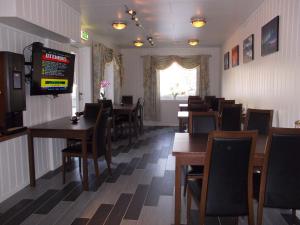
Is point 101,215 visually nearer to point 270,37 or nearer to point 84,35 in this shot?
point 270,37

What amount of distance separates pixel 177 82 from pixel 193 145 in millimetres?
6827

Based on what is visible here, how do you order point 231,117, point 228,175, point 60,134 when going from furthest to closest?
point 231,117, point 60,134, point 228,175

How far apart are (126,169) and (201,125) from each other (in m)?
1.57

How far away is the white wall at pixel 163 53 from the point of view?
8.88 meters

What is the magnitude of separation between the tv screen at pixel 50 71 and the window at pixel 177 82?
201 inches

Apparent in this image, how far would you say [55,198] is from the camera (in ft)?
10.6

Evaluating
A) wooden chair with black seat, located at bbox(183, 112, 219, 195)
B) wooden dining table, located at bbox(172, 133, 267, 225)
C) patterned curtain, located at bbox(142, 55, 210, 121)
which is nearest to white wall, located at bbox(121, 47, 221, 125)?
patterned curtain, located at bbox(142, 55, 210, 121)

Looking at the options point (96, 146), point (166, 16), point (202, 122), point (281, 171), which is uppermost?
point (166, 16)

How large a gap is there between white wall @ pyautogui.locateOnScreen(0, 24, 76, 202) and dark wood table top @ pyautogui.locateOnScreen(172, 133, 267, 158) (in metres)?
1.95

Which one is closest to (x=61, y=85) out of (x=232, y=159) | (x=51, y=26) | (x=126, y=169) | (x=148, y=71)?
(x=51, y=26)

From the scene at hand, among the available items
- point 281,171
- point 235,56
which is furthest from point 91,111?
point 235,56

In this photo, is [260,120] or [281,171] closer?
[281,171]

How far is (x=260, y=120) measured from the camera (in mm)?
3422

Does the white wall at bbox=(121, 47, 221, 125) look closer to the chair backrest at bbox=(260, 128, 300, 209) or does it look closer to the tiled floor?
the tiled floor
